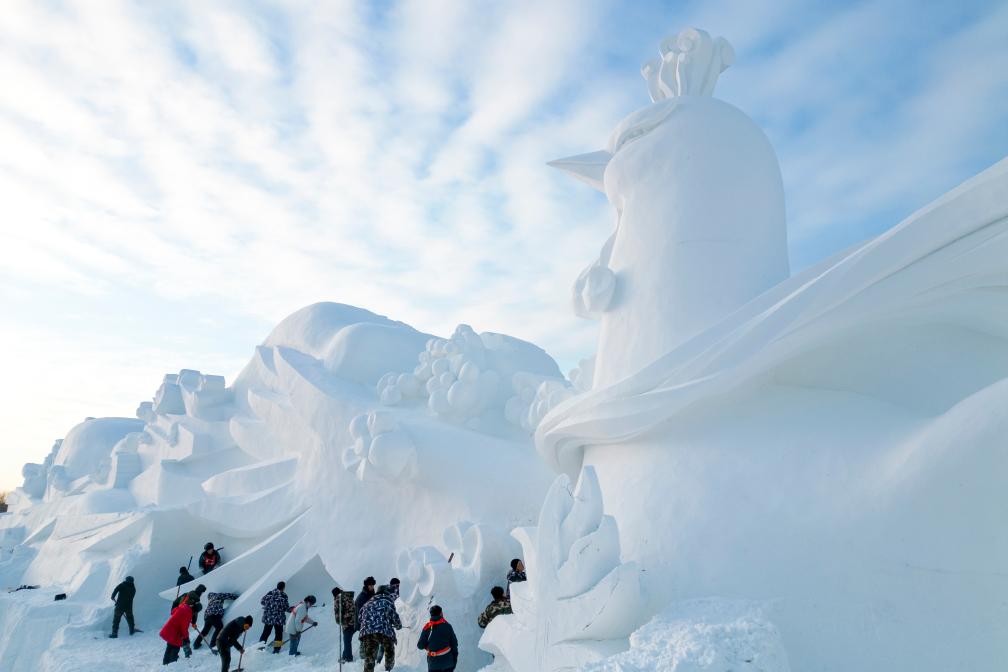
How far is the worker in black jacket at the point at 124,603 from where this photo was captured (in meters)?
8.73

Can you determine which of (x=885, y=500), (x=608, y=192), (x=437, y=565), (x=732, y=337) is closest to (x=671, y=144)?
(x=608, y=192)

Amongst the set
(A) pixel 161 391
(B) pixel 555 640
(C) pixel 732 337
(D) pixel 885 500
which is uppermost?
(A) pixel 161 391

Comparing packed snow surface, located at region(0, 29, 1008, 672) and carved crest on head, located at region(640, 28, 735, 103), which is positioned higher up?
carved crest on head, located at region(640, 28, 735, 103)

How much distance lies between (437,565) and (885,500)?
4.01 m

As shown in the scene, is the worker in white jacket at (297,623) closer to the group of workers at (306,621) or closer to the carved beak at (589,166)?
the group of workers at (306,621)

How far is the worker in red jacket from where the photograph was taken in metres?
7.32

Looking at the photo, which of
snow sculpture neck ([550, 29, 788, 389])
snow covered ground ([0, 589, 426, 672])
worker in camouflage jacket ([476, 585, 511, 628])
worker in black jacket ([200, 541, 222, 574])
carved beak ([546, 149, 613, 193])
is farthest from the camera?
worker in black jacket ([200, 541, 222, 574])

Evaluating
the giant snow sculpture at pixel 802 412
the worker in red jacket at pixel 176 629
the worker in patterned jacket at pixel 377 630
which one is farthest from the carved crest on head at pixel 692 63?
the worker in red jacket at pixel 176 629

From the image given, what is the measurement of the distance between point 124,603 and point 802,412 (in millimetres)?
8478

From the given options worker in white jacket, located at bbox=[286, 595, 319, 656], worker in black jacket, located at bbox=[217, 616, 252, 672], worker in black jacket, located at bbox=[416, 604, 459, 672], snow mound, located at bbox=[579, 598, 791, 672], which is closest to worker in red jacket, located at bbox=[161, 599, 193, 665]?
worker in black jacket, located at bbox=[217, 616, 252, 672]

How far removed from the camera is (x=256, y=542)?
942 cm

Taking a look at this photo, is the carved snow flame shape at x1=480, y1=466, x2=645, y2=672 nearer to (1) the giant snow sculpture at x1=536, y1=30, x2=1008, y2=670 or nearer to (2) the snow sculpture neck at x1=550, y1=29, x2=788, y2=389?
(1) the giant snow sculpture at x1=536, y1=30, x2=1008, y2=670

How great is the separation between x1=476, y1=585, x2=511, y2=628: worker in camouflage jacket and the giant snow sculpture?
135 cm

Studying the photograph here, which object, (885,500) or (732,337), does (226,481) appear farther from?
(885,500)
